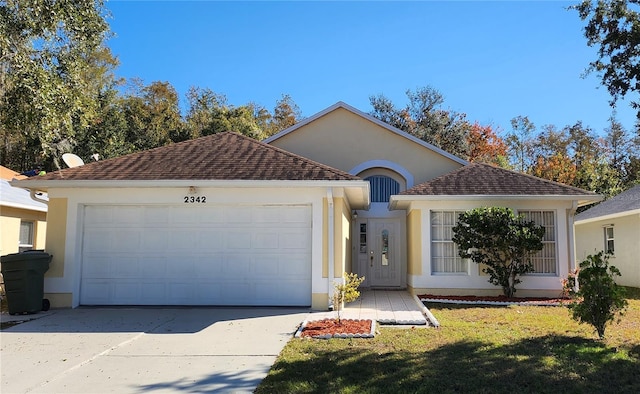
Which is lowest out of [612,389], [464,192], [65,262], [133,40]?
[612,389]

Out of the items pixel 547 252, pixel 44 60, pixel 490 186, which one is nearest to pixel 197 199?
pixel 44 60

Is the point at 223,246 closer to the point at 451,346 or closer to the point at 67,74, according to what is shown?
the point at 67,74

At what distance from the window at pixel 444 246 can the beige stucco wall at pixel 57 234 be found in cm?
921

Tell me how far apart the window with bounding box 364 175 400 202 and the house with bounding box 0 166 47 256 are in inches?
392

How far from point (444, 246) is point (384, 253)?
11.2 feet

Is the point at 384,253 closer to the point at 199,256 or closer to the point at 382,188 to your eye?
the point at 382,188

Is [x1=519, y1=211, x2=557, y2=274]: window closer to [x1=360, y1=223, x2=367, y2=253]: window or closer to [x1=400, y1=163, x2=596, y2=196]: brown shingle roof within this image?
[x1=400, y1=163, x2=596, y2=196]: brown shingle roof

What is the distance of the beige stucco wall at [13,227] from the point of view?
1359 cm

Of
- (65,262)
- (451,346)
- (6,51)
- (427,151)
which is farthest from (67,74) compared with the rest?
(427,151)

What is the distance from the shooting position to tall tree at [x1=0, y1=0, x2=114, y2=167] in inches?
376

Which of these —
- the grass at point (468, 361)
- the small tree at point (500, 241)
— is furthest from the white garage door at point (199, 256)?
the small tree at point (500, 241)

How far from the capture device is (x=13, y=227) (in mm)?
14078

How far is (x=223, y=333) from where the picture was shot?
8.18m

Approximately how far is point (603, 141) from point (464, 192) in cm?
2968
